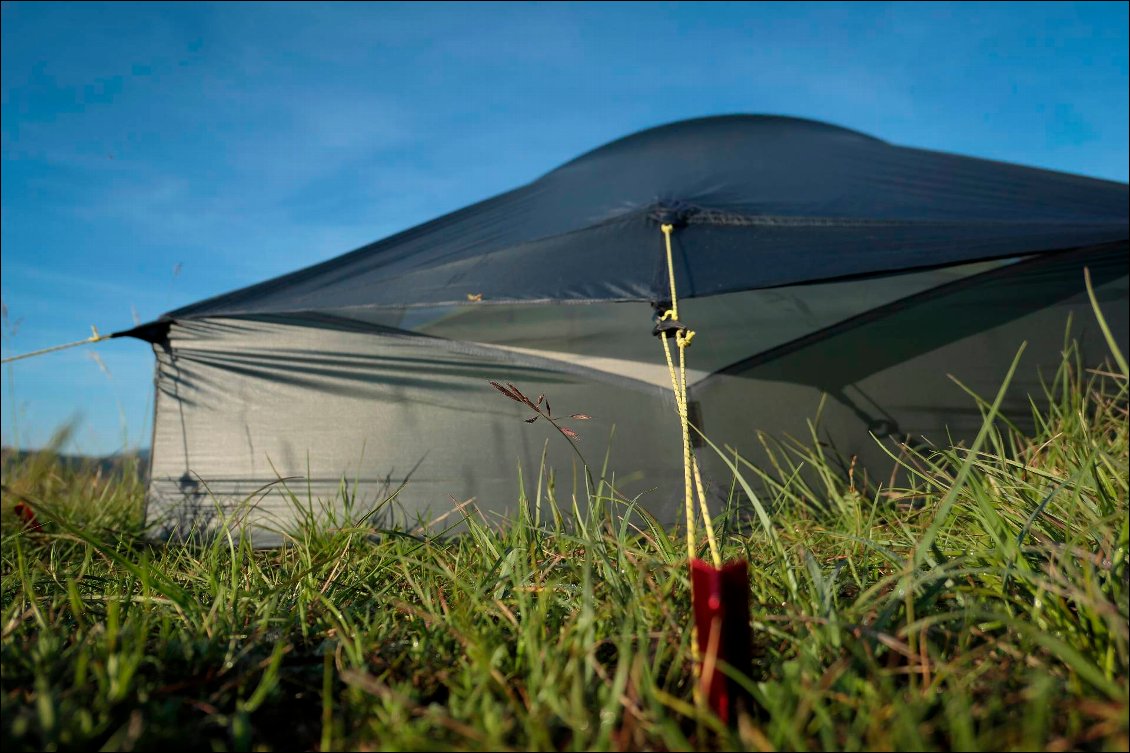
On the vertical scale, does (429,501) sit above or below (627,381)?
below

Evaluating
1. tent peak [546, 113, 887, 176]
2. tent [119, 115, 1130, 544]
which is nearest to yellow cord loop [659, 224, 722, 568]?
tent [119, 115, 1130, 544]

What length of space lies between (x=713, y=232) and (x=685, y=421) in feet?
4.08

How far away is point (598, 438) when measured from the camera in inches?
79.4

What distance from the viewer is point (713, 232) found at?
83.7 inches

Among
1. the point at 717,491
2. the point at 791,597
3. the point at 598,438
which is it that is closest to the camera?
the point at 791,597

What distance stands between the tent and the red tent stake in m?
1.16

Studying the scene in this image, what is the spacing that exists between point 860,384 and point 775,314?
37 cm

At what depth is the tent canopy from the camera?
6.27ft

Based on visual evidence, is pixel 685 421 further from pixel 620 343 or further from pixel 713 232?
pixel 620 343

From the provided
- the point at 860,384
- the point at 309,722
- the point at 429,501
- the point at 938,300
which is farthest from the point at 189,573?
the point at 938,300

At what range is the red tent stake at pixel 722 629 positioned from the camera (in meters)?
0.64

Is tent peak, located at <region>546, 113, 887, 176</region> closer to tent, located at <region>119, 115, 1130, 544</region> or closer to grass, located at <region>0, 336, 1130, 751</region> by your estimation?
tent, located at <region>119, 115, 1130, 544</region>

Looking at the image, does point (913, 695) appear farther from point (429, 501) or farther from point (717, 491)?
point (429, 501)

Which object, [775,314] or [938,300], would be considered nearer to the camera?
[938,300]
